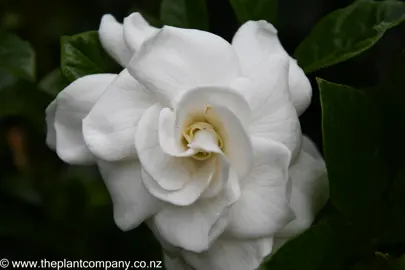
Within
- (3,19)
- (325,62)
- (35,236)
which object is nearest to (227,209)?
(325,62)

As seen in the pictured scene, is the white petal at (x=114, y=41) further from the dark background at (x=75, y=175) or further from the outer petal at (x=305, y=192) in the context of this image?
the dark background at (x=75, y=175)

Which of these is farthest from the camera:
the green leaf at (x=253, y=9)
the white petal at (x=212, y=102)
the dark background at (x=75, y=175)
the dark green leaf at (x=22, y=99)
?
the dark background at (x=75, y=175)

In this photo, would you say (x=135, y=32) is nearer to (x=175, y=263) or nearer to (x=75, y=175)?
(x=175, y=263)

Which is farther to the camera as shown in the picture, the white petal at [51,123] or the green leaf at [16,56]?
the green leaf at [16,56]

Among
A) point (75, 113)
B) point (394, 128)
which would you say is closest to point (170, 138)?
point (75, 113)

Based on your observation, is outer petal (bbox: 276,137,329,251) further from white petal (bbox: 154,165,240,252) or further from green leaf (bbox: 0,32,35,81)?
green leaf (bbox: 0,32,35,81)

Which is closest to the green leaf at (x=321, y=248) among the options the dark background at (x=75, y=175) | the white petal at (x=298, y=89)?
the white petal at (x=298, y=89)
